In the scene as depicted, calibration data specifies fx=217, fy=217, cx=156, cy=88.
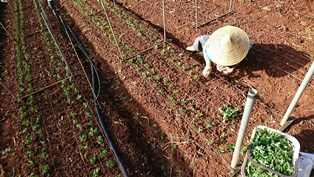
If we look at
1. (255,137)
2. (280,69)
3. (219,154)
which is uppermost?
(255,137)

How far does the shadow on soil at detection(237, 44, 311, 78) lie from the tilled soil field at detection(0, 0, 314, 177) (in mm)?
18

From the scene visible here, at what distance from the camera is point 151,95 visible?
13.1 ft

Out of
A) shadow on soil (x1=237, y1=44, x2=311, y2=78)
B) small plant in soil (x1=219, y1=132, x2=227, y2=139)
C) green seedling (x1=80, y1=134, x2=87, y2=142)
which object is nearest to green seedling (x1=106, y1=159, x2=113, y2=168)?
green seedling (x1=80, y1=134, x2=87, y2=142)

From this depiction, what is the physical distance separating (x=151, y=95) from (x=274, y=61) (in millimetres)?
2426

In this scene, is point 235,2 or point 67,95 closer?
point 67,95

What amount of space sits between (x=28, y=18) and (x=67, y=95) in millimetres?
4940

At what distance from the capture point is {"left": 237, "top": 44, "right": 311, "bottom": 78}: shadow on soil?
13.0 ft

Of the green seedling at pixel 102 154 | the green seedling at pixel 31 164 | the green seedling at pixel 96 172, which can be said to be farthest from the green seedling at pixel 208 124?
the green seedling at pixel 31 164

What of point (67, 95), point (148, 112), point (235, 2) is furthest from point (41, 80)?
point (235, 2)

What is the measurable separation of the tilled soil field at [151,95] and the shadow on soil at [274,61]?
0.02 meters

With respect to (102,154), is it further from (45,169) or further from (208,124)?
(208,124)

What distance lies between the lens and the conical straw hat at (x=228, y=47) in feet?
11.2

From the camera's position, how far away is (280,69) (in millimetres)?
3955

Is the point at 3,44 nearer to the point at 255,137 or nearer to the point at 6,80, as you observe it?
the point at 6,80
